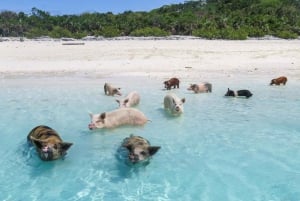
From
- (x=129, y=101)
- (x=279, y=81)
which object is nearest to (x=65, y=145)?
(x=129, y=101)

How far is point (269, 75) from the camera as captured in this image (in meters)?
22.3

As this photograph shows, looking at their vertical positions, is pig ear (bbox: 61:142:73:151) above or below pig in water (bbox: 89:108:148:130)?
above

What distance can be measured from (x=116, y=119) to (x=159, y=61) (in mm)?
15042

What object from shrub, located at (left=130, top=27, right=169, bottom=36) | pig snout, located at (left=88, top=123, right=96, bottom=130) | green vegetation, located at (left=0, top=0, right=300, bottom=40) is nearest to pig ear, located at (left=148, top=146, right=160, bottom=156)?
pig snout, located at (left=88, top=123, right=96, bottom=130)

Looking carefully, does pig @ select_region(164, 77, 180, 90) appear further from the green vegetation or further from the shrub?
the shrub

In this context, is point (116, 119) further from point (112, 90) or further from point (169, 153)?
point (112, 90)

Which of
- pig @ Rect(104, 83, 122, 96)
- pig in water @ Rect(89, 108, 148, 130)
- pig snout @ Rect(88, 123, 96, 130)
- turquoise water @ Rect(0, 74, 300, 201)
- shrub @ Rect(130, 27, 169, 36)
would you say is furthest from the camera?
shrub @ Rect(130, 27, 169, 36)

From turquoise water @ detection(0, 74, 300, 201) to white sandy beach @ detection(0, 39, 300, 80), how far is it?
688 centimetres

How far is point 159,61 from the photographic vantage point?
86.6 ft

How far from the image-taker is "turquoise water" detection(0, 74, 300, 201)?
25.5 feet

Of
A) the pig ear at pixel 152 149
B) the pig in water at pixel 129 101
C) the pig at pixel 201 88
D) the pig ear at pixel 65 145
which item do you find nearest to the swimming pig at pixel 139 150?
the pig ear at pixel 152 149

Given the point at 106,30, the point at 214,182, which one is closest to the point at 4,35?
the point at 106,30

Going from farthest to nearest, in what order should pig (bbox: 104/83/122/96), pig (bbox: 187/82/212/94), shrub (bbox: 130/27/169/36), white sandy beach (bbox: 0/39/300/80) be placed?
shrub (bbox: 130/27/169/36)
white sandy beach (bbox: 0/39/300/80)
pig (bbox: 187/82/212/94)
pig (bbox: 104/83/122/96)

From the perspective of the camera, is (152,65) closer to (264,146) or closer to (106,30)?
(264,146)
